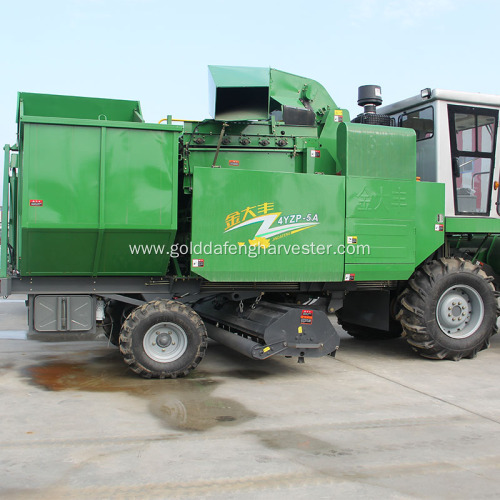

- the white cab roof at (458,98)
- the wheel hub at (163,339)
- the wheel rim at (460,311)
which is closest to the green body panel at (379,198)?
the wheel rim at (460,311)

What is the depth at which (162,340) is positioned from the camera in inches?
261

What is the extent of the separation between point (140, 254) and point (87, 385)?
5.16 feet

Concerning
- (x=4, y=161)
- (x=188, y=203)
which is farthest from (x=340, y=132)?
(x=4, y=161)

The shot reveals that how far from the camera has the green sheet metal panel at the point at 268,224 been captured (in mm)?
6695

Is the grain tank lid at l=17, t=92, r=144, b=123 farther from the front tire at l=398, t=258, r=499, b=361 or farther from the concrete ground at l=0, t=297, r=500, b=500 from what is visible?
the front tire at l=398, t=258, r=499, b=361

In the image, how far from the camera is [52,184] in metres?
6.24

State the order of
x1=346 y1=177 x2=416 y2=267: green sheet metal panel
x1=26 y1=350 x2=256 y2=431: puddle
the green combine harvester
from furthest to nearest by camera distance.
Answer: x1=346 y1=177 x2=416 y2=267: green sheet metal panel < the green combine harvester < x1=26 y1=350 x2=256 y2=431: puddle

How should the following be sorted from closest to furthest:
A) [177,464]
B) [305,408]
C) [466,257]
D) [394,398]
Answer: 1. [177,464]
2. [305,408]
3. [394,398]
4. [466,257]

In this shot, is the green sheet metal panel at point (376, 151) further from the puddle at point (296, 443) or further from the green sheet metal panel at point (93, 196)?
the puddle at point (296, 443)

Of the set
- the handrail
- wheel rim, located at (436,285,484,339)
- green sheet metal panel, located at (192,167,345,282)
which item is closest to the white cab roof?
green sheet metal panel, located at (192,167,345,282)

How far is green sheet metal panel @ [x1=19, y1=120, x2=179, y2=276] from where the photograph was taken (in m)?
6.20

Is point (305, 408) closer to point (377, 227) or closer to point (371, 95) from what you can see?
point (377, 227)

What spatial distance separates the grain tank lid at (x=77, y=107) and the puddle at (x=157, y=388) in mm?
3105

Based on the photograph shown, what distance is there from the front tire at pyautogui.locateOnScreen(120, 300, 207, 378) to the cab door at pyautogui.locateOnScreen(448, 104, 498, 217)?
166 inches
